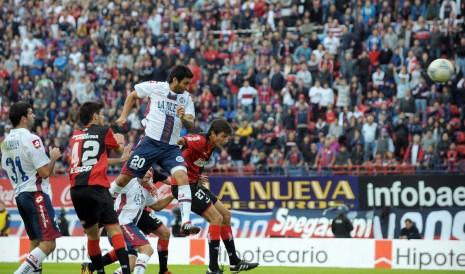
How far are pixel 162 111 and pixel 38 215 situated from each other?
2.80 meters

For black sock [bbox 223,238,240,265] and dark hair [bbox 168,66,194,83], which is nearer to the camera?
dark hair [bbox 168,66,194,83]

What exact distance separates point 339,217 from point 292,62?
22.9ft

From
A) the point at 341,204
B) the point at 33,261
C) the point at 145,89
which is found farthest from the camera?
the point at 341,204

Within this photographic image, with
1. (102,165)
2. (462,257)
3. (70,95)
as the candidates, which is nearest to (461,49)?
(462,257)

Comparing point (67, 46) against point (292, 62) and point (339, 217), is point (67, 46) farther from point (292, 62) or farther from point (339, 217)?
point (339, 217)

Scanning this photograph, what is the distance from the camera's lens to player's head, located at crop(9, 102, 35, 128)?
1445 centimetres

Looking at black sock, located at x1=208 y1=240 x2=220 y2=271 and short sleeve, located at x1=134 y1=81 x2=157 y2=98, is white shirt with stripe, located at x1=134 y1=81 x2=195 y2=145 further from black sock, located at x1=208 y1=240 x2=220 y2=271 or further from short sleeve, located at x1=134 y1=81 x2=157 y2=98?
black sock, located at x1=208 y1=240 x2=220 y2=271

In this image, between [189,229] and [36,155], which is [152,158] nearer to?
[189,229]

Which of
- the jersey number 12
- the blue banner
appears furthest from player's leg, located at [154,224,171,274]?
the blue banner

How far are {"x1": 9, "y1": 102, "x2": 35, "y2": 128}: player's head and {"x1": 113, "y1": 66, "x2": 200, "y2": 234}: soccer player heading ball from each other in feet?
5.73

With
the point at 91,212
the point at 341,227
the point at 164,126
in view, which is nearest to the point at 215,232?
the point at 164,126

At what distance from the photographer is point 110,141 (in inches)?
562

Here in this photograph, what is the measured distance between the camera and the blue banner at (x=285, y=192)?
92.0ft

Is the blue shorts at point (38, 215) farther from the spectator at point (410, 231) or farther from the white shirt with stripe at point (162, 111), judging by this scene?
the spectator at point (410, 231)
